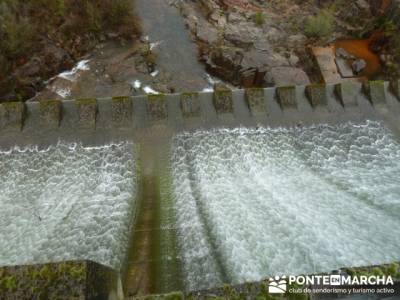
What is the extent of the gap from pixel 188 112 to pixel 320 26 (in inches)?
261

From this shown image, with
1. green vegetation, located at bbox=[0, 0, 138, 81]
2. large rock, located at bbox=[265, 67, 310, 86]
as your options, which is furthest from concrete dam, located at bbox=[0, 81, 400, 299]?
green vegetation, located at bbox=[0, 0, 138, 81]

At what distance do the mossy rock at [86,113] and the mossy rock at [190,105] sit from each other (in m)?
1.89

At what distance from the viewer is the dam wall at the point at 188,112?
7.35m

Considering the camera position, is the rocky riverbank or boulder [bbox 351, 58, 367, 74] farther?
boulder [bbox 351, 58, 367, 74]

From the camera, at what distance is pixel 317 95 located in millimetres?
8109

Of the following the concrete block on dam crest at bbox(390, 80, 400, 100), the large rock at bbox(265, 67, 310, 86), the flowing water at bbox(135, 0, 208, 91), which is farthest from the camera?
the flowing water at bbox(135, 0, 208, 91)

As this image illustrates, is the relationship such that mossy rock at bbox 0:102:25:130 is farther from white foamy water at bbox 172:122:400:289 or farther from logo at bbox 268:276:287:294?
logo at bbox 268:276:287:294

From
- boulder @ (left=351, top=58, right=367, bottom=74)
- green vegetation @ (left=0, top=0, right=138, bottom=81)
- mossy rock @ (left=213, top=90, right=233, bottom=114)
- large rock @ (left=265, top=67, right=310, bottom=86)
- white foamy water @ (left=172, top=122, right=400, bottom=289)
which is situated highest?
green vegetation @ (left=0, top=0, right=138, bottom=81)

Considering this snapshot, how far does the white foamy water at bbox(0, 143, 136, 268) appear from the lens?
5383 millimetres

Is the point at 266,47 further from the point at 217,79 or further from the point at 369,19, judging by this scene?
the point at 369,19

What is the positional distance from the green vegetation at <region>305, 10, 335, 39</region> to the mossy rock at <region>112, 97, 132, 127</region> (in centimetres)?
740

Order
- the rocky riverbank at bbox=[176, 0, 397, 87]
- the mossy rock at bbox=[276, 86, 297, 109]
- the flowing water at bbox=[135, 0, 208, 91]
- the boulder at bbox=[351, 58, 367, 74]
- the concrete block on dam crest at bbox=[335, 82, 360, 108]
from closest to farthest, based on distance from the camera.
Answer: the mossy rock at bbox=[276, 86, 297, 109] < the concrete block on dam crest at bbox=[335, 82, 360, 108] < the rocky riverbank at bbox=[176, 0, 397, 87] < the flowing water at bbox=[135, 0, 208, 91] < the boulder at bbox=[351, 58, 367, 74]

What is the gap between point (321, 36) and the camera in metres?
12.0

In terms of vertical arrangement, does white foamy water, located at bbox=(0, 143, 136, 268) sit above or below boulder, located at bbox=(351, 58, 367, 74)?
below
